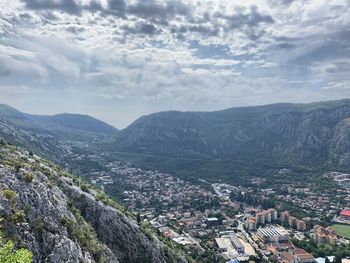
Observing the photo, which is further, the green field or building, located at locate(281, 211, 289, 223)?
building, located at locate(281, 211, 289, 223)

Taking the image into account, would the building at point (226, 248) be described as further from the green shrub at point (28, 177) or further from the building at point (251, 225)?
the green shrub at point (28, 177)

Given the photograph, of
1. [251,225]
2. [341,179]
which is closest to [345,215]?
[251,225]

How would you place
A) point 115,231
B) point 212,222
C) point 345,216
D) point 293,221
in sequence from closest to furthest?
point 115,231 → point 293,221 → point 212,222 → point 345,216

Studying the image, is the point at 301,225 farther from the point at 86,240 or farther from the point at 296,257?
the point at 86,240

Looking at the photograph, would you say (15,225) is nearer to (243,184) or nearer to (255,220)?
(255,220)

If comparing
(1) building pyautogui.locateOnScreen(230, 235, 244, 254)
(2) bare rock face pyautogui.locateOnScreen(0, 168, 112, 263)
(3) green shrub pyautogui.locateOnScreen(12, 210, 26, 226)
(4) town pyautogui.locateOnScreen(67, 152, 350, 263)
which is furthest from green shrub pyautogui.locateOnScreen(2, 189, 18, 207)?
(1) building pyautogui.locateOnScreen(230, 235, 244, 254)

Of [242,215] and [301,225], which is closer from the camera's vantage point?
[301,225]

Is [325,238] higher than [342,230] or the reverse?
higher

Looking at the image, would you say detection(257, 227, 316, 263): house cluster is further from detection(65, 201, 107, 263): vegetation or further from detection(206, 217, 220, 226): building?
detection(65, 201, 107, 263): vegetation
